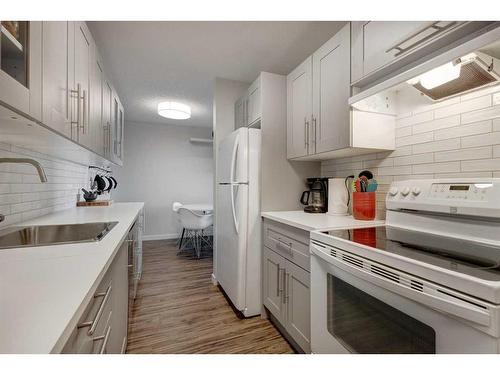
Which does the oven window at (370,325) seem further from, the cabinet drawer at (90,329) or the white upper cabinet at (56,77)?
the white upper cabinet at (56,77)

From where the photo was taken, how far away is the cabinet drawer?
52 cm

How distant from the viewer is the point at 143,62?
2.37 metres

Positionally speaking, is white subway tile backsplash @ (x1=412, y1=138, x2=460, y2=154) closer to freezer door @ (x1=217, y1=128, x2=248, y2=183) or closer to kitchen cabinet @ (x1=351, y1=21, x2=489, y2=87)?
kitchen cabinet @ (x1=351, y1=21, x2=489, y2=87)

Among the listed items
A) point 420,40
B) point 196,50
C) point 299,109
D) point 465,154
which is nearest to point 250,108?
point 299,109

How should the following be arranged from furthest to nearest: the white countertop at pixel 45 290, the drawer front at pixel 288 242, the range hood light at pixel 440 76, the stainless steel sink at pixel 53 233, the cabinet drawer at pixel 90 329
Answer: the drawer front at pixel 288 242 → the stainless steel sink at pixel 53 233 → the range hood light at pixel 440 76 → the cabinet drawer at pixel 90 329 → the white countertop at pixel 45 290

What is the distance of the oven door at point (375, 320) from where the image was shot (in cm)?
62

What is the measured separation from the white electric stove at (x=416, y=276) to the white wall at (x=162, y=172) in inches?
159

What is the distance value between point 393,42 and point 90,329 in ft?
5.41

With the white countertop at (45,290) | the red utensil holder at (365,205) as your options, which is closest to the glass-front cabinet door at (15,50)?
the white countertop at (45,290)

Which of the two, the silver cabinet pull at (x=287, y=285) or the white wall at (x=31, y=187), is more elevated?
the white wall at (x=31, y=187)

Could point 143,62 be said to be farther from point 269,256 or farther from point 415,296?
point 415,296

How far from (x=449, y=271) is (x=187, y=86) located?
3.04m

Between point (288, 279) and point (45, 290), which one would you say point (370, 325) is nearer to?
point (288, 279)

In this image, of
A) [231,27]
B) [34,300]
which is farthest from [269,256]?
[231,27]
